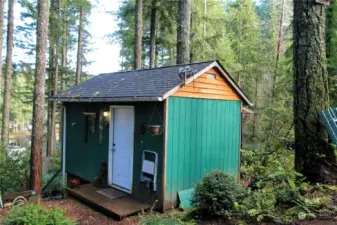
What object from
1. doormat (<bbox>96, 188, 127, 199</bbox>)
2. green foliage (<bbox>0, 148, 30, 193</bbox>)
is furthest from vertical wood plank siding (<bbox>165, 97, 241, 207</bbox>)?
green foliage (<bbox>0, 148, 30, 193</bbox>)

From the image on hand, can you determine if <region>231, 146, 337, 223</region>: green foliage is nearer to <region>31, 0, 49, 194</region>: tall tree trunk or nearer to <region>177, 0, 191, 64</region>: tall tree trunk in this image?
<region>31, 0, 49, 194</region>: tall tree trunk

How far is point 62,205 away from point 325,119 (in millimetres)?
5595

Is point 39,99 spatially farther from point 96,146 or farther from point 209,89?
point 209,89

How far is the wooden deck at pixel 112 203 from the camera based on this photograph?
198 inches

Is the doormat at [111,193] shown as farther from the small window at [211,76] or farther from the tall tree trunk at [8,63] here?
the tall tree trunk at [8,63]

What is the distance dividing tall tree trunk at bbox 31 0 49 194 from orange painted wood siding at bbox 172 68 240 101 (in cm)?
354

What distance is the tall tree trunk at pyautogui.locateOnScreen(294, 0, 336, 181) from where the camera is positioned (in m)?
3.51

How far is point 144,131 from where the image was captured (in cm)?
570

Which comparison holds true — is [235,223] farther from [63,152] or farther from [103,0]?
[103,0]

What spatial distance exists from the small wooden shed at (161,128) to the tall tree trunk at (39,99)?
41.9 inches

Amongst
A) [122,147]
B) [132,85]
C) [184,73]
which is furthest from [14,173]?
[184,73]

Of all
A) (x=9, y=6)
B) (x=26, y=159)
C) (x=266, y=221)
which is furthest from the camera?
(x=9, y=6)

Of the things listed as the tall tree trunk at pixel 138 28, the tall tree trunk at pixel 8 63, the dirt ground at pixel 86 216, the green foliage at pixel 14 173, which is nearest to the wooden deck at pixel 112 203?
the dirt ground at pixel 86 216

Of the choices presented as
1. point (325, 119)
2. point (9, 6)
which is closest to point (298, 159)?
point (325, 119)
